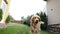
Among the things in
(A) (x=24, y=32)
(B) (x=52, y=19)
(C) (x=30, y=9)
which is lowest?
(A) (x=24, y=32)

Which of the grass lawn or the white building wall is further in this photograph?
the white building wall

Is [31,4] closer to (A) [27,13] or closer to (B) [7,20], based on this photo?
(A) [27,13]

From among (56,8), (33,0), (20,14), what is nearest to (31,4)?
(33,0)

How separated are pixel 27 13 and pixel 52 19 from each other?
623 millimetres

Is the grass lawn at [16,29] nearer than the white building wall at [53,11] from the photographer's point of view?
Yes

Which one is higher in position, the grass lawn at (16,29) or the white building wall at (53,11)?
the white building wall at (53,11)

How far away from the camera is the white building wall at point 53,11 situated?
3.37 metres

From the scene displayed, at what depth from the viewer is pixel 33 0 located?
3238 millimetres

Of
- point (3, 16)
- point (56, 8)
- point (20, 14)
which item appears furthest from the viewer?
point (56, 8)

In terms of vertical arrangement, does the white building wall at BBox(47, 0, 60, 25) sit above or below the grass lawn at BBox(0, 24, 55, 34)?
above

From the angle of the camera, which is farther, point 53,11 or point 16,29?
point 53,11

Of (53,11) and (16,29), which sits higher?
(53,11)

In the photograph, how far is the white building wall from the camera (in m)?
3.37

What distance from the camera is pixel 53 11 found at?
3461mm
